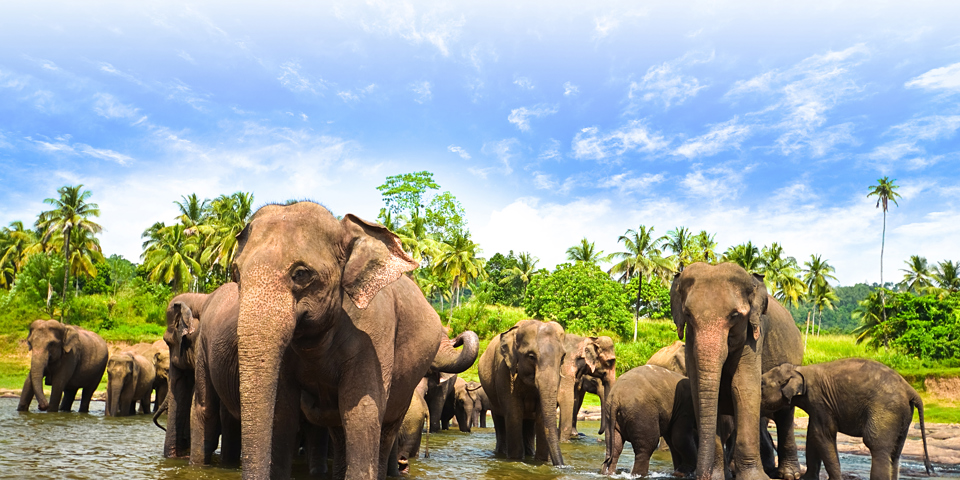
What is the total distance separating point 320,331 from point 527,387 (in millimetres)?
7441

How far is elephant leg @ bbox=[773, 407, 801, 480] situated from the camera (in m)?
10.6

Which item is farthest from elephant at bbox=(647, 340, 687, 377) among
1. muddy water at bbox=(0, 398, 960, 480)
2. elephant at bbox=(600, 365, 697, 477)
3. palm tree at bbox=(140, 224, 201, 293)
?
palm tree at bbox=(140, 224, 201, 293)

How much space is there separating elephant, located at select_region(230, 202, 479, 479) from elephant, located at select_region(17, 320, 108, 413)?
15.0 m

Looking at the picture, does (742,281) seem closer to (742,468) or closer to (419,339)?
(742,468)

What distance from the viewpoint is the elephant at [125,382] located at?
59.5 feet

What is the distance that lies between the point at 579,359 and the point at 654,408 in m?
4.94

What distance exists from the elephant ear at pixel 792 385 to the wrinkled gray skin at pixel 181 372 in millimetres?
8079

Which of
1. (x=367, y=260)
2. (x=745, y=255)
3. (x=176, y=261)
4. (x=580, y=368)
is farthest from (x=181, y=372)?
(x=745, y=255)

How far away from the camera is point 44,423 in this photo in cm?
1406

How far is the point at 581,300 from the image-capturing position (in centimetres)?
5334

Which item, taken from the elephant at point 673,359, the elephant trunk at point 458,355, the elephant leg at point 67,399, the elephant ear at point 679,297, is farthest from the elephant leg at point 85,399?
the elephant ear at point 679,297

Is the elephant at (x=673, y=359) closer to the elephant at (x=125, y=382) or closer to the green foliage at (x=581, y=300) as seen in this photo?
the elephant at (x=125, y=382)

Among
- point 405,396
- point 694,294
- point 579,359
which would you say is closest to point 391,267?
point 405,396

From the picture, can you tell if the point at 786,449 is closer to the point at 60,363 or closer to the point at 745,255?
the point at 60,363
